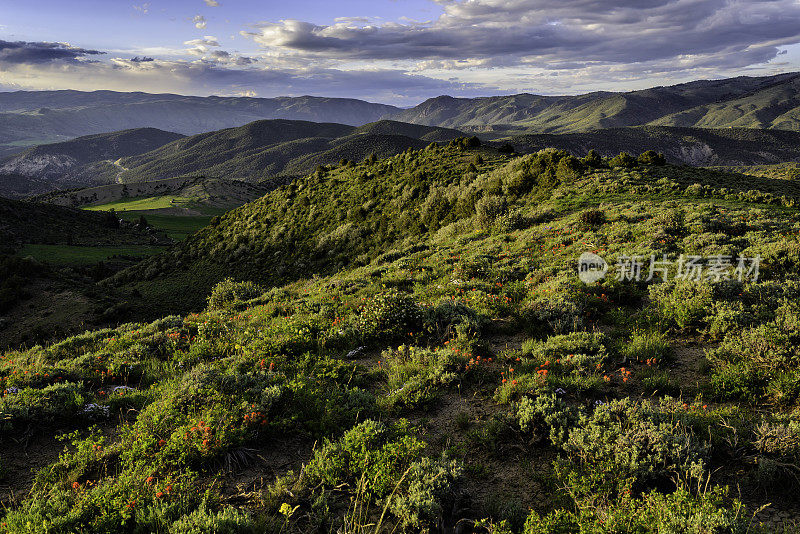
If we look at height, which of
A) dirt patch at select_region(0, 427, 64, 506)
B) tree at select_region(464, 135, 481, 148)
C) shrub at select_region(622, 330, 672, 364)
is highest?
tree at select_region(464, 135, 481, 148)

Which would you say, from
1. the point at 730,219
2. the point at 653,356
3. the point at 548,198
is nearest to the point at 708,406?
the point at 653,356

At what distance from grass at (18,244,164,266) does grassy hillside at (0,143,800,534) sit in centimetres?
5073

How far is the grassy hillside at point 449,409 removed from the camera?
4410 millimetres

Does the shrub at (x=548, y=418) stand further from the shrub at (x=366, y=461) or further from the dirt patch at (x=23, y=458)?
the dirt patch at (x=23, y=458)

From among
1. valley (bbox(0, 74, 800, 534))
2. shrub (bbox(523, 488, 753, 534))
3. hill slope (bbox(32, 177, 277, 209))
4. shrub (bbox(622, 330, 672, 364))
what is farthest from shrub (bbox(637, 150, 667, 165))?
hill slope (bbox(32, 177, 277, 209))

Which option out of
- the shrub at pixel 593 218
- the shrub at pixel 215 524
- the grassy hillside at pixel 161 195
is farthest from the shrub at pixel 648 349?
the grassy hillside at pixel 161 195

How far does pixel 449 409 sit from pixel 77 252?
7000cm

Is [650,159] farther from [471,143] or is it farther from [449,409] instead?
[449,409]

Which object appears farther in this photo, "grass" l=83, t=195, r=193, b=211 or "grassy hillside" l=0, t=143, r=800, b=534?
"grass" l=83, t=195, r=193, b=211

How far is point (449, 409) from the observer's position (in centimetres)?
665

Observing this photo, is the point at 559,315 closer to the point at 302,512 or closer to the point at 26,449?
the point at 302,512

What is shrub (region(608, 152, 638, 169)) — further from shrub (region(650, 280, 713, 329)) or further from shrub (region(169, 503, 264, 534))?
shrub (region(169, 503, 264, 534))

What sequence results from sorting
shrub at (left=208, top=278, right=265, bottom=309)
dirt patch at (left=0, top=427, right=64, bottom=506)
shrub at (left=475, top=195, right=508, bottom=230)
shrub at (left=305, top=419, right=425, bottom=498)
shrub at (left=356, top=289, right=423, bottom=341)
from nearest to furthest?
shrub at (left=305, top=419, right=425, bottom=498) → dirt patch at (left=0, top=427, right=64, bottom=506) → shrub at (left=356, top=289, right=423, bottom=341) → shrub at (left=208, top=278, right=265, bottom=309) → shrub at (left=475, top=195, right=508, bottom=230)

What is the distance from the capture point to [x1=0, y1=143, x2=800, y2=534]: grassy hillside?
4410 mm
